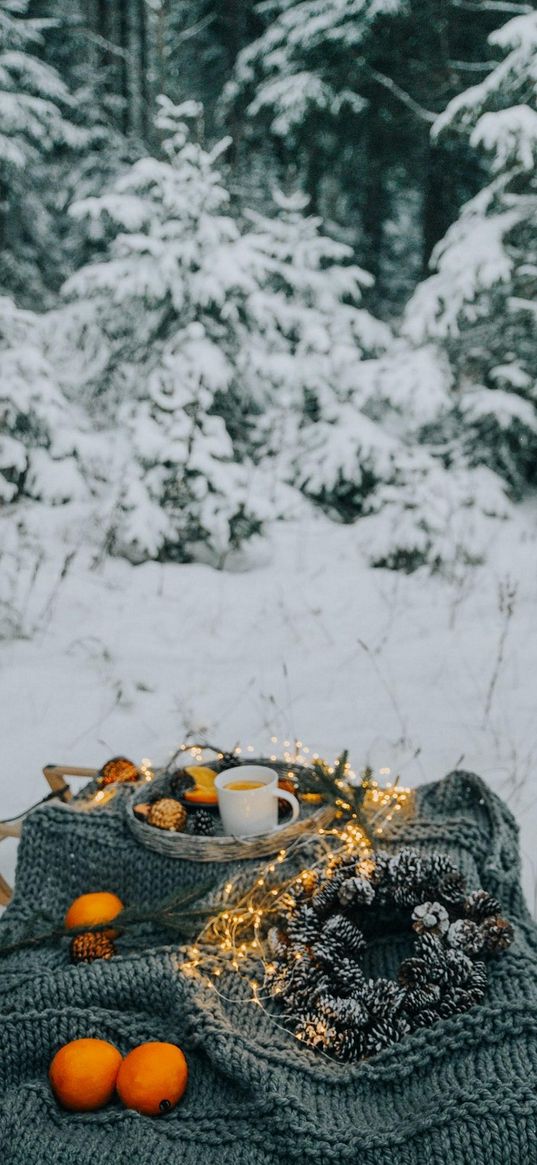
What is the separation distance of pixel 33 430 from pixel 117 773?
3909 mm

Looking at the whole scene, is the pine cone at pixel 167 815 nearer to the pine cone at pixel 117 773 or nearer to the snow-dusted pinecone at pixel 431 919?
the pine cone at pixel 117 773

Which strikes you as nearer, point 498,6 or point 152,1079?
point 152,1079

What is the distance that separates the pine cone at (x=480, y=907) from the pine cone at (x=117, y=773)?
1059mm

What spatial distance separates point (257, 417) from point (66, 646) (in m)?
3.49

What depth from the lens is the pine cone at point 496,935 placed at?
1600 millimetres

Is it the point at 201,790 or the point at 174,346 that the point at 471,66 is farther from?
the point at 201,790

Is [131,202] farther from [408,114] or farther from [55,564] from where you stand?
[408,114]

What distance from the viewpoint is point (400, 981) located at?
1.60 m

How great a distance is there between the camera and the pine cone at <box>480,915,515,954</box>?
160 centimetres

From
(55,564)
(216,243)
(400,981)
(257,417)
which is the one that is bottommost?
(55,564)

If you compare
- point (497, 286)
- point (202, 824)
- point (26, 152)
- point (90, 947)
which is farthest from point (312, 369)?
point (26, 152)

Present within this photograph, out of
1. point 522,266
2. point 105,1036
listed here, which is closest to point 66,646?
point 105,1036

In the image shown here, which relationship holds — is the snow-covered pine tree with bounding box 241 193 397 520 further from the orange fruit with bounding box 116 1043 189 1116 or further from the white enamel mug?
the orange fruit with bounding box 116 1043 189 1116

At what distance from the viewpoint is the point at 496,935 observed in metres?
1.60
